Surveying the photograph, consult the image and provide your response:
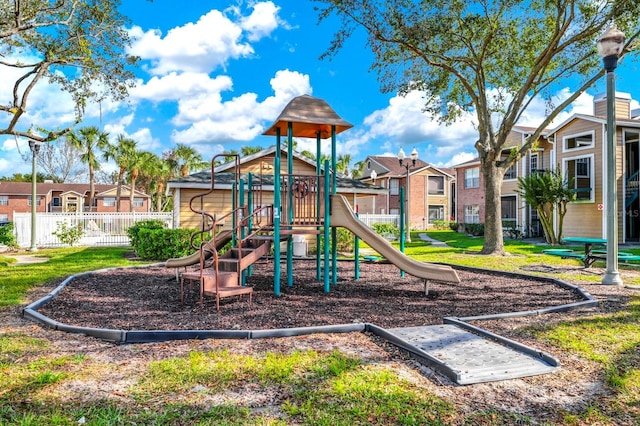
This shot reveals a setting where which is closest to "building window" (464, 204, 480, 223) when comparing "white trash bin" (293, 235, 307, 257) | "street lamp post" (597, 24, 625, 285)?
"white trash bin" (293, 235, 307, 257)

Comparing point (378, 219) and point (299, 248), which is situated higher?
point (378, 219)

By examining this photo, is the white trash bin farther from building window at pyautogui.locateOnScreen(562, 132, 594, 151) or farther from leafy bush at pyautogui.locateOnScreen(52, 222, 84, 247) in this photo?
building window at pyautogui.locateOnScreen(562, 132, 594, 151)

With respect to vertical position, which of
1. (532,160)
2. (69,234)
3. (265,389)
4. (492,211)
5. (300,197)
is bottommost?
(265,389)

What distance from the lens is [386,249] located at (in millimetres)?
8242

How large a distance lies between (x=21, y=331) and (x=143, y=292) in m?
2.82

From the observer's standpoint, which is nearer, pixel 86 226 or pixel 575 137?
pixel 86 226

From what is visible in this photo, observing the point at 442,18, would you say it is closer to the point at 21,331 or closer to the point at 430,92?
the point at 430,92

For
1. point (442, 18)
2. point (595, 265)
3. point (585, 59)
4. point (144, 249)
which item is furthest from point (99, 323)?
point (585, 59)

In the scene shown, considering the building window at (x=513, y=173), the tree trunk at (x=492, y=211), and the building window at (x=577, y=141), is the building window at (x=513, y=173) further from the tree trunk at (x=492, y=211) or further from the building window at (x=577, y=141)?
the tree trunk at (x=492, y=211)

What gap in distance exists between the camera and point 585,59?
56.3 feet

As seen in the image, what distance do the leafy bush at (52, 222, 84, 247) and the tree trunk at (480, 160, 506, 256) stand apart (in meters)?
17.0

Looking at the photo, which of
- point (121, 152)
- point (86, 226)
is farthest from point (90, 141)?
point (86, 226)

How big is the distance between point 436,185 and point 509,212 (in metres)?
13.2

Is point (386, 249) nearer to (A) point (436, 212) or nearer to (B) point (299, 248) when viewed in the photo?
(B) point (299, 248)
